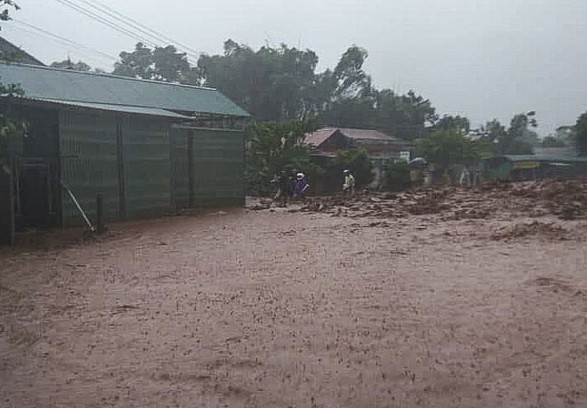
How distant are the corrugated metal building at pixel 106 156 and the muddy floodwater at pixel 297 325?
367cm

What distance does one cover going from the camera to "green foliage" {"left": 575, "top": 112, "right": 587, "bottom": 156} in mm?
48625

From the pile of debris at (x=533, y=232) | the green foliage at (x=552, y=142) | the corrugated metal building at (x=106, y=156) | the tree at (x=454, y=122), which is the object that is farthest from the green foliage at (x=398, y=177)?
the green foliage at (x=552, y=142)

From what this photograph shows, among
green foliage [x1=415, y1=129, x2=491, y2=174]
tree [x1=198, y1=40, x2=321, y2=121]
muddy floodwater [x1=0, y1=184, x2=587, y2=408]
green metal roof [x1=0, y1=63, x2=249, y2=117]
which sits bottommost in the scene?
muddy floodwater [x1=0, y1=184, x2=587, y2=408]

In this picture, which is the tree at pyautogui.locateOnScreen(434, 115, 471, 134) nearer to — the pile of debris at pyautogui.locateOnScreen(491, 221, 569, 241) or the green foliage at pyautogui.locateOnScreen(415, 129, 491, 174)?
the green foliage at pyautogui.locateOnScreen(415, 129, 491, 174)

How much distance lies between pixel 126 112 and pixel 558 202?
14.1 meters

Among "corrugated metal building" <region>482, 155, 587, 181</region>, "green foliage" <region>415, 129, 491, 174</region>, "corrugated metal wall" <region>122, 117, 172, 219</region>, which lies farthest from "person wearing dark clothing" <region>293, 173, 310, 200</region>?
"corrugated metal building" <region>482, 155, 587, 181</region>

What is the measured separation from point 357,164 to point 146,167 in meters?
18.5

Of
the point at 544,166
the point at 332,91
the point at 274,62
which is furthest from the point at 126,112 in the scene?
the point at 332,91

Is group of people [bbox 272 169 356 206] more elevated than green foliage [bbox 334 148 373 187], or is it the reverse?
green foliage [bbox 334 148 373 187]

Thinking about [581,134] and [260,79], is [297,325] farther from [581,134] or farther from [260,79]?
[260,79]

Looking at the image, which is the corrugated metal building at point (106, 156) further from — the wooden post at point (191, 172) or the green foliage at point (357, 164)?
the green foliage at point (357, 164)

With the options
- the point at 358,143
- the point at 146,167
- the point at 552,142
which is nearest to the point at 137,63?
the point at 358,143

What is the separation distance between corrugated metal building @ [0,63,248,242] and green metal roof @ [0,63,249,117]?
6 cm

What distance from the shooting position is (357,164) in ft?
124
